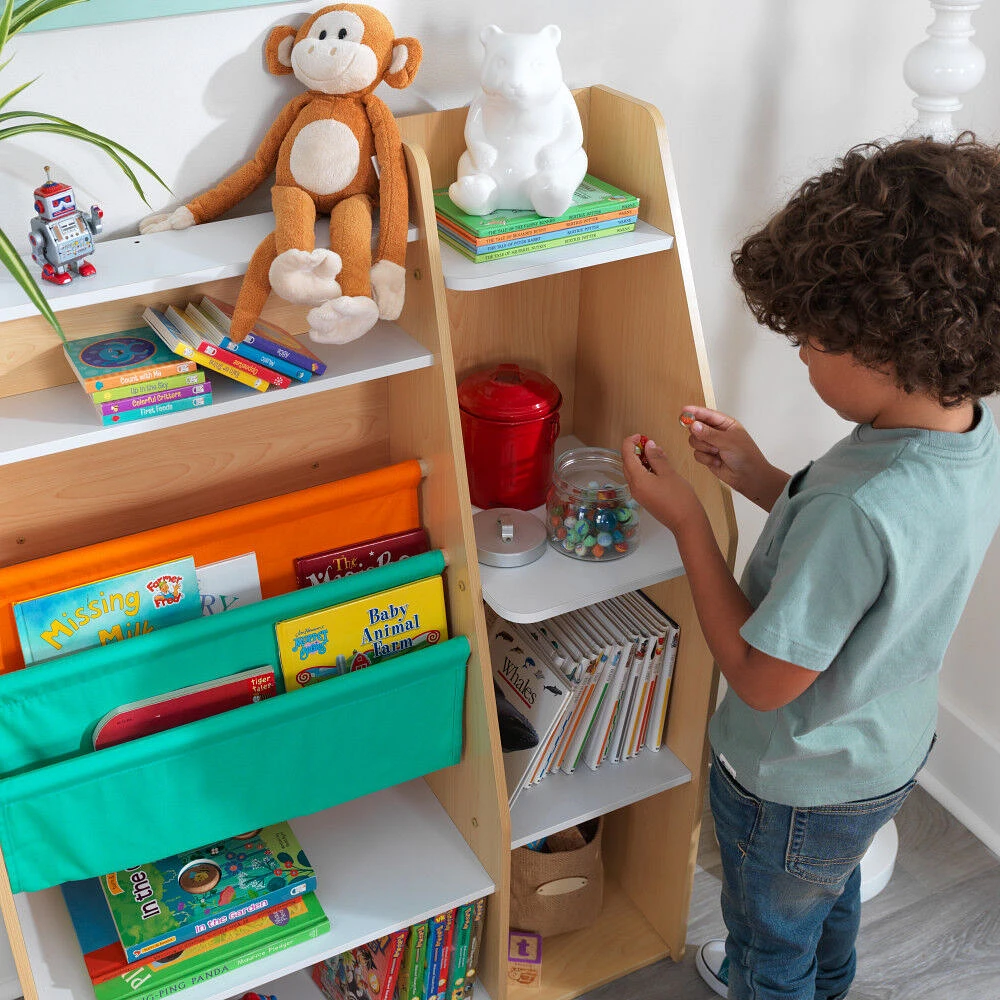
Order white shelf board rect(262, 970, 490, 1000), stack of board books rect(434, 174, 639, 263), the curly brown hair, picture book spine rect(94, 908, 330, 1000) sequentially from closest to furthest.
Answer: the curly brown hair
stack of board books rect(434, 174, 639, 263)
picture book spine rect(94, 908, 330, 1000)
white shelf board rect(262, 970, 490, 1000)

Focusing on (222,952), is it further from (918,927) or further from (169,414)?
(918,927)

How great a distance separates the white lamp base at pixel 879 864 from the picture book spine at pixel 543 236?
122 cm

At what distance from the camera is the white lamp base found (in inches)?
78.7

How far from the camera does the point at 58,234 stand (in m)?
1.11

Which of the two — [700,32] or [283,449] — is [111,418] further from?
[700,32]

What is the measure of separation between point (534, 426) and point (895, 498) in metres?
0.52

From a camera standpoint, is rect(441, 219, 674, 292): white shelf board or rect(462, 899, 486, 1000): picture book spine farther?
rect(462, 899, 486, 1000): picture book spine

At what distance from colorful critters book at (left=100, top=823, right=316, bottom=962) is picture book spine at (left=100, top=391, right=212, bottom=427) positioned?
69 cm

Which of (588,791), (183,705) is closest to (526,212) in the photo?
(183,705)

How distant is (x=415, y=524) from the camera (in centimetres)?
152

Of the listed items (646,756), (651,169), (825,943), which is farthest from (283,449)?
(825,943)

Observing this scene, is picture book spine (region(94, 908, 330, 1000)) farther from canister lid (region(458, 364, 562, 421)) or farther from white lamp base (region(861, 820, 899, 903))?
white lamp base (region(861, 820, 899, 903))

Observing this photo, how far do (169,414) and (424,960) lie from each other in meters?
0.92

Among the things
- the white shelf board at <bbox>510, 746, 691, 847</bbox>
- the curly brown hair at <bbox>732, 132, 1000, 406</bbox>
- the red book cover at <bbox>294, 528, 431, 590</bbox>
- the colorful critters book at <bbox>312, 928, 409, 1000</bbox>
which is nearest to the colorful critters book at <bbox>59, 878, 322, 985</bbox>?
the colorful critters book at <bbox>312, 928, 409, 1000</bbox>
